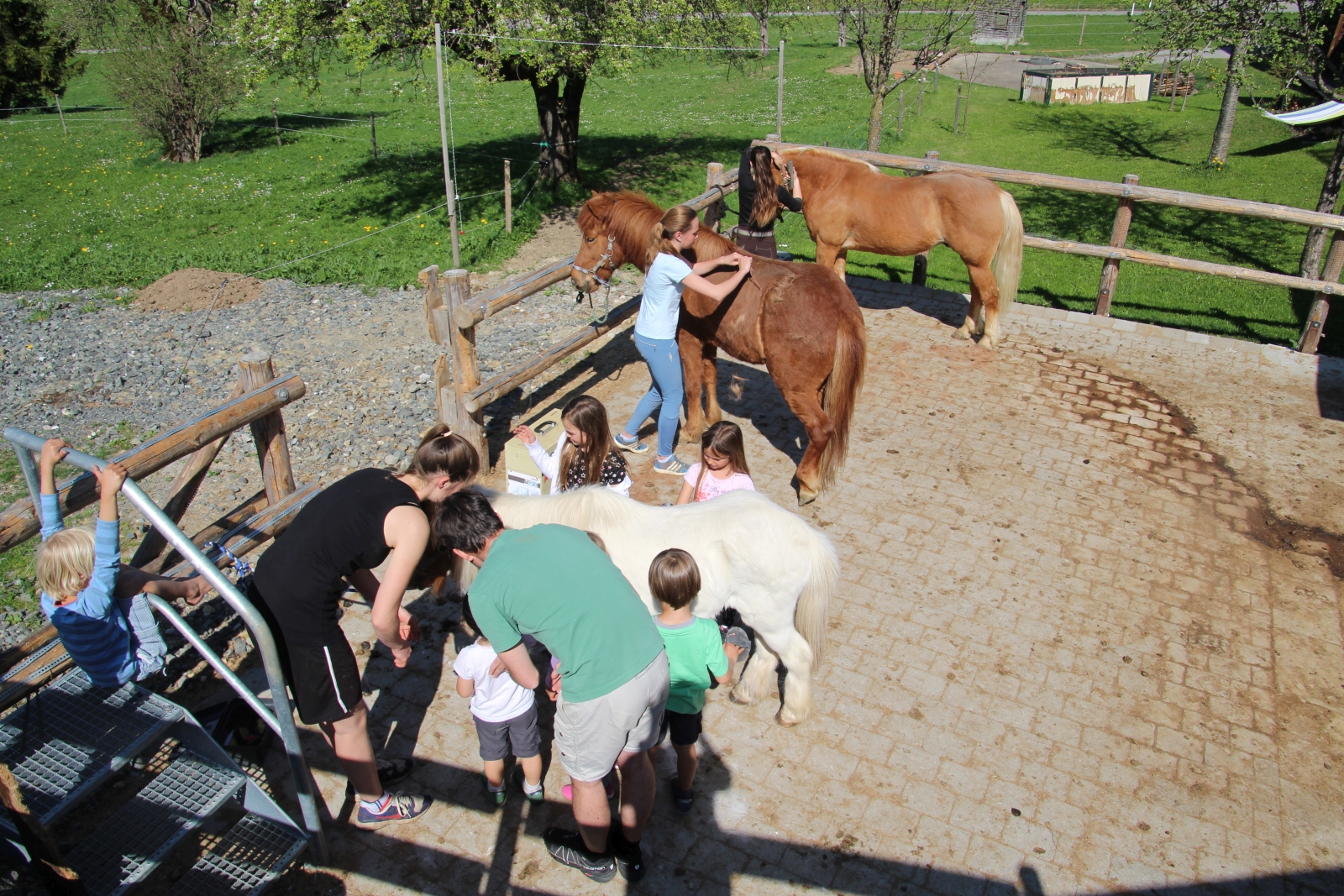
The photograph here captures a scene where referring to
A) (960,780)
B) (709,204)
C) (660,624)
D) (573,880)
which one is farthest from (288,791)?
(709,204)

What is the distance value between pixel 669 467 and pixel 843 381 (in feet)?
4.40

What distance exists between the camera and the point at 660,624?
3141mm

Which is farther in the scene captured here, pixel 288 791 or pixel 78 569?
pixel 288 791

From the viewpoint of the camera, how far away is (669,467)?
19.0ft

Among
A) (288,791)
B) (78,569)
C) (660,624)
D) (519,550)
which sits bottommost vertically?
(288,791)

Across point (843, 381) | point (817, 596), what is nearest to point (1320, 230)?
point (843, 381)

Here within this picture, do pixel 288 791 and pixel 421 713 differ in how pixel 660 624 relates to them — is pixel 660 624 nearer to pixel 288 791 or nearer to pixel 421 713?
pixel 421 713

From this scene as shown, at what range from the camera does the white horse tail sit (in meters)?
3.48

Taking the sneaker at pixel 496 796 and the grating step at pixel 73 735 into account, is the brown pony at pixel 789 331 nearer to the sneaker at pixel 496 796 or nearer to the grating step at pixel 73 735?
the sneaker at pixel 496 796

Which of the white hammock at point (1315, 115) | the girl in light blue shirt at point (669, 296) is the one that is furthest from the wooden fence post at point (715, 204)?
the white hammock at point (1315, 115)

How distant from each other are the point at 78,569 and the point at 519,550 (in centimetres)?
170

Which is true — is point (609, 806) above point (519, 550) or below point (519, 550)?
below

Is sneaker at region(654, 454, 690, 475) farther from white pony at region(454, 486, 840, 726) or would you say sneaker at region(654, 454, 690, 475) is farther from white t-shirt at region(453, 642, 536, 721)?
white t-shirt at region(453, 642, 536, 721)

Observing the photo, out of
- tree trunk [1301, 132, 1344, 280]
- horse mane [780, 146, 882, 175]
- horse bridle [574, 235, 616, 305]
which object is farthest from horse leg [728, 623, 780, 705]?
tree trunk [1301, 132, 1344, 280]
